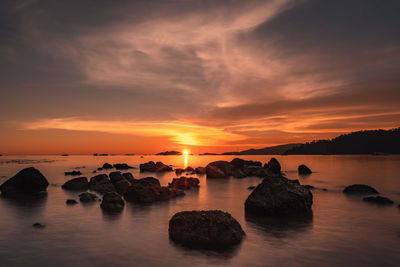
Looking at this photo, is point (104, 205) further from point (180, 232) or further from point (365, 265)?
point (365, 265)

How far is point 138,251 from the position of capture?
11484mm

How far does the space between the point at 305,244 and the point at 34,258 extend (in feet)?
36.5

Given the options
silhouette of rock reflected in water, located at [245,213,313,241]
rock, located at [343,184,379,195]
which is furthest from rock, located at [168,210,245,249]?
rock, located at [343,184,379,195]

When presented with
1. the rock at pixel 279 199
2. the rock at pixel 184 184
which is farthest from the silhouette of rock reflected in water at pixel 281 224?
the rock at pixel 184 184

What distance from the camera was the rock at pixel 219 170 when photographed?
52619 millimetres

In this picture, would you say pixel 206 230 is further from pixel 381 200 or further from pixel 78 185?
pixel 78 185

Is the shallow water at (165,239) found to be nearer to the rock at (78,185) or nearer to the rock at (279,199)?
the rock at (279,199)

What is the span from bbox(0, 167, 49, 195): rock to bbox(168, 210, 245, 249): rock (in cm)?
2115

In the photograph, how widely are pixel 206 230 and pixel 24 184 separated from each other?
23275 millimetres

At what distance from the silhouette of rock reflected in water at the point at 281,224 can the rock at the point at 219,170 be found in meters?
34.4

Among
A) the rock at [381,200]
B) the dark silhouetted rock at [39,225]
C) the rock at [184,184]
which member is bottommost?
the dark silhouetted rock at [39,225]

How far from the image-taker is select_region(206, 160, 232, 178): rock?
52.6m

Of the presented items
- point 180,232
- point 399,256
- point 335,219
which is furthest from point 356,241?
point 180,232

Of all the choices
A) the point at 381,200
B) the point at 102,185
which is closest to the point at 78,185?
the point at 102,185
